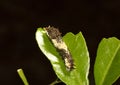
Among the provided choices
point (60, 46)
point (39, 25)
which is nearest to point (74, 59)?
point (60, 46)

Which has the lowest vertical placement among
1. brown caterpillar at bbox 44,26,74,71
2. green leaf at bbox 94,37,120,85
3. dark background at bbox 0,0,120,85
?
dark background at bbox 0,0,120,85

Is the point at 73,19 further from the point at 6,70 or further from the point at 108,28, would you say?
Result: the point at 6,70

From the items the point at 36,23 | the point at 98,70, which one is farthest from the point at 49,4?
the point at 98,70

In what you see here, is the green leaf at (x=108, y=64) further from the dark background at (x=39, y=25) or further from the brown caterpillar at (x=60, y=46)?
the dark background at (x=39, y=25)

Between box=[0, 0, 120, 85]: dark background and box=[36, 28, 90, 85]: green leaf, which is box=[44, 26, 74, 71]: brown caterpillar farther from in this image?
box=[0, 0, 120, 85]: dark background

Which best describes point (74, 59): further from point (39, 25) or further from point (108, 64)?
point (39, 25)

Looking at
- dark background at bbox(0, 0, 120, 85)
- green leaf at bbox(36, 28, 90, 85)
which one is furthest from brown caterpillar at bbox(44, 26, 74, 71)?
dark background at bbox(0, 0, 120, 85)

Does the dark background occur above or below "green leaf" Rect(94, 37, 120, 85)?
below
